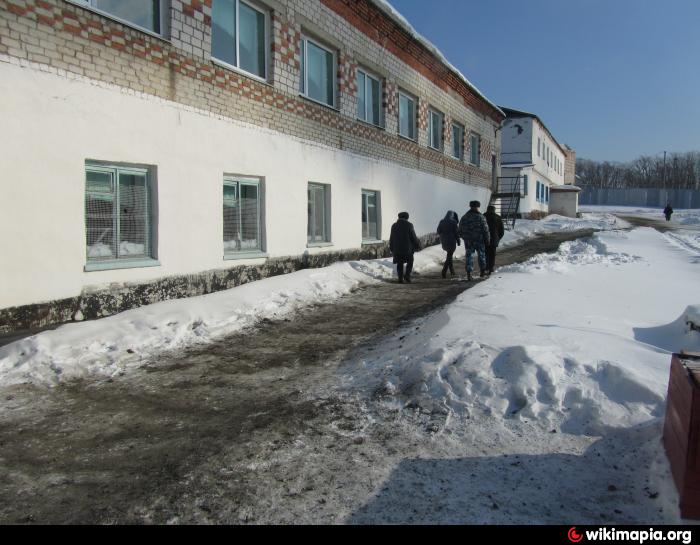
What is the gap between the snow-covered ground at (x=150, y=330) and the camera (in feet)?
16.1

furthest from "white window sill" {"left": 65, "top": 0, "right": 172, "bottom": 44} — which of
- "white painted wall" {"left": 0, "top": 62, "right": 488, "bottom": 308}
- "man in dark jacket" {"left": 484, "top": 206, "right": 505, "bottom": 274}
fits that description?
"man in dark jacket" {"left": 484, "top": 206, "right": 505, "bottom": 274}

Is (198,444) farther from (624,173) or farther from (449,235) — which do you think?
(624,173)

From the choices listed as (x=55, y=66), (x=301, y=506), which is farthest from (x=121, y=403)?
(x=55, y=66)

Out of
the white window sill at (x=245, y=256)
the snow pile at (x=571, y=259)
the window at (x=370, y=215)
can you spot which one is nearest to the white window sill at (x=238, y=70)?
the white window sill at (x=245, y=256)

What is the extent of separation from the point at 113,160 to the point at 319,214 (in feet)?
17.8

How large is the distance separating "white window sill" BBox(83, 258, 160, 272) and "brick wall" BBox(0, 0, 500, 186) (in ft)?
7.86

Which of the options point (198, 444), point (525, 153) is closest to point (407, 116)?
point (198, 444)

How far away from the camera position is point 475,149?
22922 millimetres

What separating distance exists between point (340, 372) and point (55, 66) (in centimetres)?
498

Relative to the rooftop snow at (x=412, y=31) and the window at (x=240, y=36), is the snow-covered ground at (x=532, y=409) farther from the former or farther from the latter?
the rooftop snow at (x=412, y=31)

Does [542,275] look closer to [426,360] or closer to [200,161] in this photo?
[426,360]

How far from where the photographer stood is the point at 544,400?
11.9ft

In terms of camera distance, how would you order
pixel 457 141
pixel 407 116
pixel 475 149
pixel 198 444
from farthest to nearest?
pixel 475 149
pixel 457 141
pixel 407 116
pixel 198 444

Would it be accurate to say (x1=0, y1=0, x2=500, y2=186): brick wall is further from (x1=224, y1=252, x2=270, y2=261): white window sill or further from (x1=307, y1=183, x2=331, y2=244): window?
(x1=224, y1=252, x2=270, y2=261): white window sill
